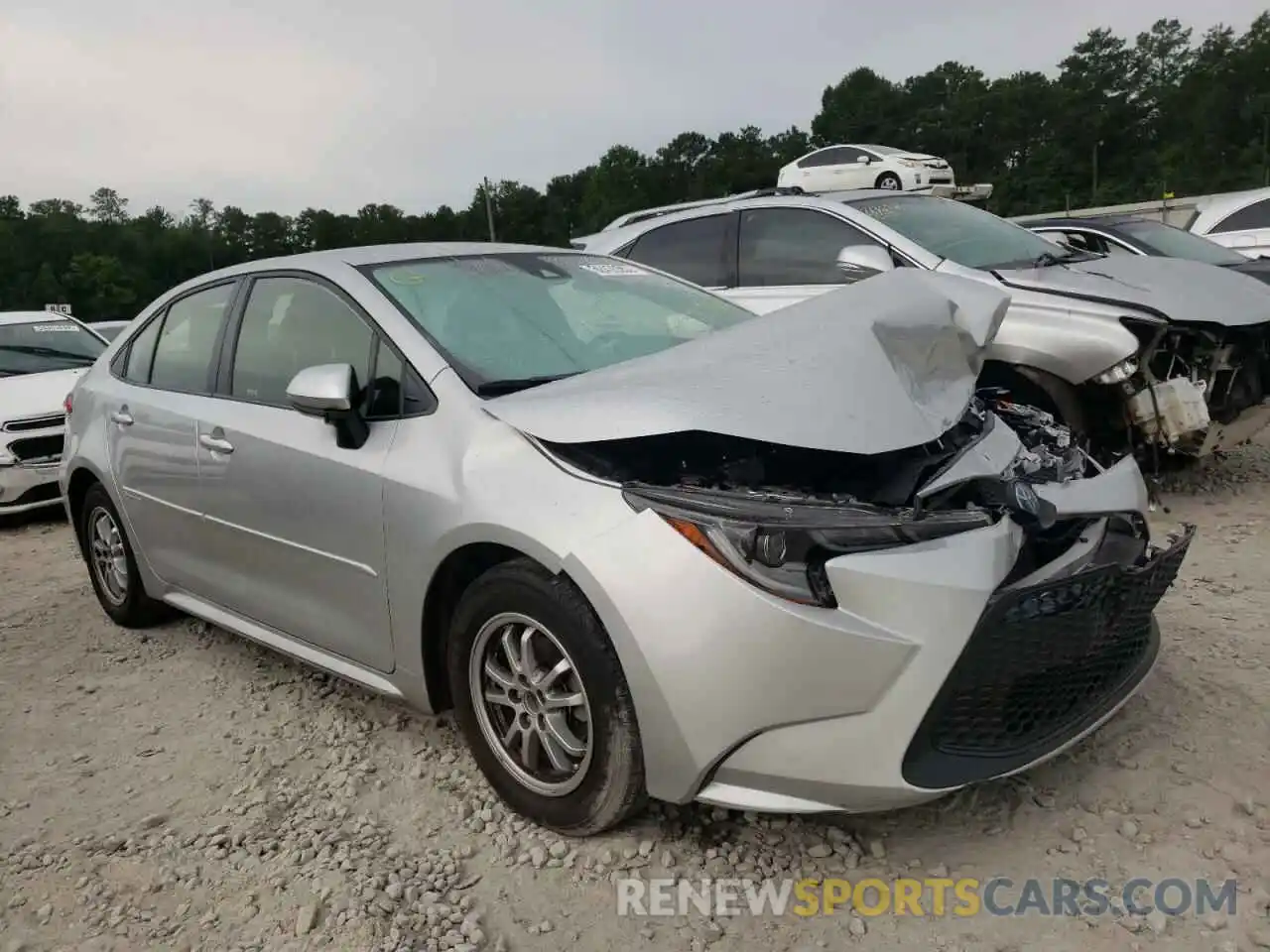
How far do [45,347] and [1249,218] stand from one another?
12135 millimetres

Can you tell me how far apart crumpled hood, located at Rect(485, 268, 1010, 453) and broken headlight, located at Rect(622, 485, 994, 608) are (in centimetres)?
15

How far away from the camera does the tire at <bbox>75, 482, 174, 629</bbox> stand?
4.34 meters

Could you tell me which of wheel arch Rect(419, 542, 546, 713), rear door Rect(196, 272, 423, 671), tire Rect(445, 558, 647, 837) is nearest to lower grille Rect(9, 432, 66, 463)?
rear door Rect(196, 272, 423, 671)

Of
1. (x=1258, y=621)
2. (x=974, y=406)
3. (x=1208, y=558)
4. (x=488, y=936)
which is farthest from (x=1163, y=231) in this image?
(x=488, y=936)

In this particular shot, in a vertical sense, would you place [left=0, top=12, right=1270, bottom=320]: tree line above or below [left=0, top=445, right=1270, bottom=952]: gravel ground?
above

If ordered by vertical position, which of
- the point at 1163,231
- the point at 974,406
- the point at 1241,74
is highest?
the point at 1241,74

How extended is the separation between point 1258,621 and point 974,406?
152 centimetres

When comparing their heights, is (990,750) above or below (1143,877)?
above

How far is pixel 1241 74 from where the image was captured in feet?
194

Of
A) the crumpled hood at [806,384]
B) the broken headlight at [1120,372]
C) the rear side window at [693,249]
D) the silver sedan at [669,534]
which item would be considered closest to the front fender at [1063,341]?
the broken headlight at [1120,372]

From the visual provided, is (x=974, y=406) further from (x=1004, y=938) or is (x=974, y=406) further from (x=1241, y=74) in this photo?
(x=1241, y=74)

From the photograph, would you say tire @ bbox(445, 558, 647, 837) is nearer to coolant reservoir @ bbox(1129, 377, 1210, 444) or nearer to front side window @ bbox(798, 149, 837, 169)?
coolant reservoir @ bbox(1129, 377, 1210, 444)

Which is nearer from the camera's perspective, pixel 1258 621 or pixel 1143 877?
pixel 1143 877

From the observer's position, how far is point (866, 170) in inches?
782
